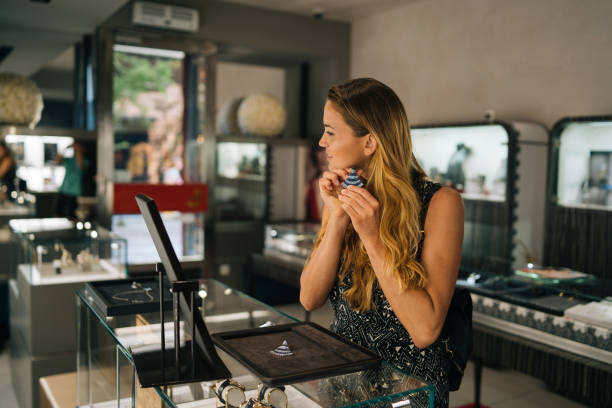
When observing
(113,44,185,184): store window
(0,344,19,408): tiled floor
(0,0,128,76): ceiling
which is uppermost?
(0,0,128,76): ceiling

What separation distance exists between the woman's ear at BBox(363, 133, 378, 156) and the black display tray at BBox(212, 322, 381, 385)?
476mm

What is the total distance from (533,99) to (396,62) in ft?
5.10

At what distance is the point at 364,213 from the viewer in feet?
4.47

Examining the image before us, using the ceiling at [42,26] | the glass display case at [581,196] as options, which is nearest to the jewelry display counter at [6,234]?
the ceiling at [42,26]

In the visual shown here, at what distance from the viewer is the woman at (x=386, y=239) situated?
136 centimetres

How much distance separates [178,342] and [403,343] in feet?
1.92

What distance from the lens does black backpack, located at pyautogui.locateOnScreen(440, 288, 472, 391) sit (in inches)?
58.7

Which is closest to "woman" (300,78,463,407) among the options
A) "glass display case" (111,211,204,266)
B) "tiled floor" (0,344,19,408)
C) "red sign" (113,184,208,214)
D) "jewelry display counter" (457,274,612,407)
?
"jewelry display counter" (457,274,612,407)

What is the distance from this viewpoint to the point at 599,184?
3.56m

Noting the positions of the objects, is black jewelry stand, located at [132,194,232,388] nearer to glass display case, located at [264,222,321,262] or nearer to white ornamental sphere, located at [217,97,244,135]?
glass display case, located at [264,222,321,262]

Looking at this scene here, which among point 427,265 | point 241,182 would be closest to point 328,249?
point 427,265

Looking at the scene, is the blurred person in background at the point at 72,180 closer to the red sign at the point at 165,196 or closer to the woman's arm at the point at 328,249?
the red sign at the point at 165,196

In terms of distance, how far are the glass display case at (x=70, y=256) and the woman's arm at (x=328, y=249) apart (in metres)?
1.72

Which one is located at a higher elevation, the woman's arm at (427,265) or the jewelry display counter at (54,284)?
the woman's arm at (427,265)
